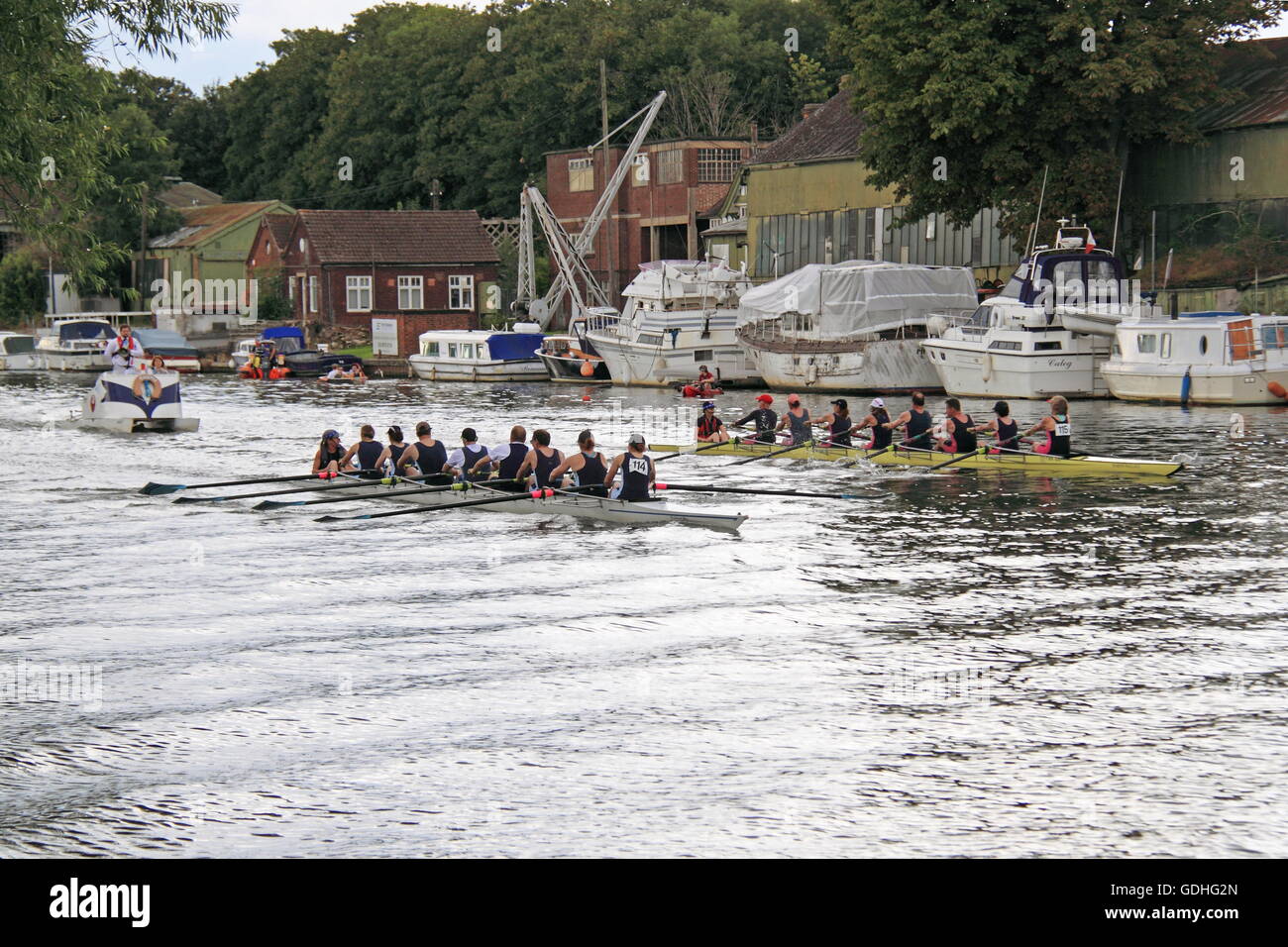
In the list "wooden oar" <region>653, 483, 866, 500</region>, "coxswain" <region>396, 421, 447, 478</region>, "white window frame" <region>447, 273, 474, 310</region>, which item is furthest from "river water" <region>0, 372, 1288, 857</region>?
"white window frame" <region>447, 273, 474, 310</region>

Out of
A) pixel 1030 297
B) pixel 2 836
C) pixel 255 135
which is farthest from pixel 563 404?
pixel 255 135

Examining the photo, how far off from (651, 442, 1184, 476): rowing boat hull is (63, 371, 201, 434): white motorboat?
19236mm

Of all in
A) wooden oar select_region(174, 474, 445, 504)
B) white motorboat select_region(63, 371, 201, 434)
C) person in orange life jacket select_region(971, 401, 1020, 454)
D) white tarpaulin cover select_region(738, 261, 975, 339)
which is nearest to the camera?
wooden oar select_region(174, 474, 445, 504)

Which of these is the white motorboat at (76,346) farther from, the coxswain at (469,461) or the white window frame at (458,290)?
the coxswain at (469,461)

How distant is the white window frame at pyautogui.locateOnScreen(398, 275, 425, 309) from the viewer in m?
87.9

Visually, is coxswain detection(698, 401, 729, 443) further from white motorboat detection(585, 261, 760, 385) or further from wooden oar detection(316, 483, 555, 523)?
white motorboat detection(585, 261, 760, 385)

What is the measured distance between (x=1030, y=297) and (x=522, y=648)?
3644cm

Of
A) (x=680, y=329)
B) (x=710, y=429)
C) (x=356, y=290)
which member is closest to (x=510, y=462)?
(x=710, y=429)

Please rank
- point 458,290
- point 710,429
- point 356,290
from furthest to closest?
point 458,290, point 356,290, point 710,429

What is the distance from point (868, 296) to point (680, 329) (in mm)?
7829

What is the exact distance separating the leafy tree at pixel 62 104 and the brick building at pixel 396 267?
191 ft

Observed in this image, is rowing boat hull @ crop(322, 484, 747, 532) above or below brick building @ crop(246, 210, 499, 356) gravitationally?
below

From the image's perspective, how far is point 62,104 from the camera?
25672 mm

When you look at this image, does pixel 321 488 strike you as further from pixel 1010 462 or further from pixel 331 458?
pixel 1010 462
